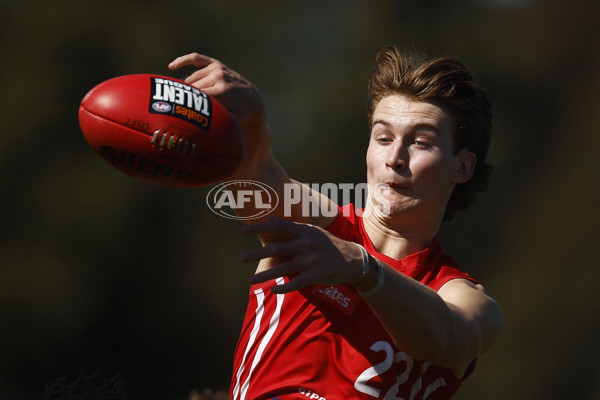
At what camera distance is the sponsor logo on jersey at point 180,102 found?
2289 millimetres

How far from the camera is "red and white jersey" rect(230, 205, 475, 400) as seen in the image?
8.66 feet

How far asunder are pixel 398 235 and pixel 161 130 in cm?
111

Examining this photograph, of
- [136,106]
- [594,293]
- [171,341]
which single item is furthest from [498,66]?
[136,106]

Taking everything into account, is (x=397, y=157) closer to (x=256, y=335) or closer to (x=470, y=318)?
(x=470, y=318)

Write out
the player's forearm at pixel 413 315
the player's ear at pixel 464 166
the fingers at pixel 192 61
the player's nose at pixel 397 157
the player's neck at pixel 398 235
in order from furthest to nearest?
1. the player's ear at pixel 464 166
2. the player's neck at pixel 398 235
3. the player's nose at pixel 397 157
4. the fingers at pixel 192 61
5. the player's forearm at pixel 413 315

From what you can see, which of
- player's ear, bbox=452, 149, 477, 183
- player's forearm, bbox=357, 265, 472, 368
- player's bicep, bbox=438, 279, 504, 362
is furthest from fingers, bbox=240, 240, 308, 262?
player's ear, bbox=452, 149, 477, 183

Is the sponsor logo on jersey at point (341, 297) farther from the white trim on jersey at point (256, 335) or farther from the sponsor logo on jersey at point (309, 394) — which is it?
the sponsor logo on jersey at point (309, 394)

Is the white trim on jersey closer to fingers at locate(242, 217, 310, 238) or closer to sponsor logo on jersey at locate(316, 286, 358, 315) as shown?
sponsor logo on jersey at locate(316, 286, 358, 315)

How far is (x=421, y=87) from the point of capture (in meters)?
2.98

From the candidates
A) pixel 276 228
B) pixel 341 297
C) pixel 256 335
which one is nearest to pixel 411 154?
pixel 341 297

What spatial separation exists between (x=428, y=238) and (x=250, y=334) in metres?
0.77

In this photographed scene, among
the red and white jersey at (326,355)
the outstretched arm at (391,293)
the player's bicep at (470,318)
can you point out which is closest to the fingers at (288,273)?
the outstretched arm at (391,293)

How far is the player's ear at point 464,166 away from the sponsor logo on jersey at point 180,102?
1.16 m

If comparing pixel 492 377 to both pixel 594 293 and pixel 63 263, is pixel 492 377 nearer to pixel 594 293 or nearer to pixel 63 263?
pixel 594 293
